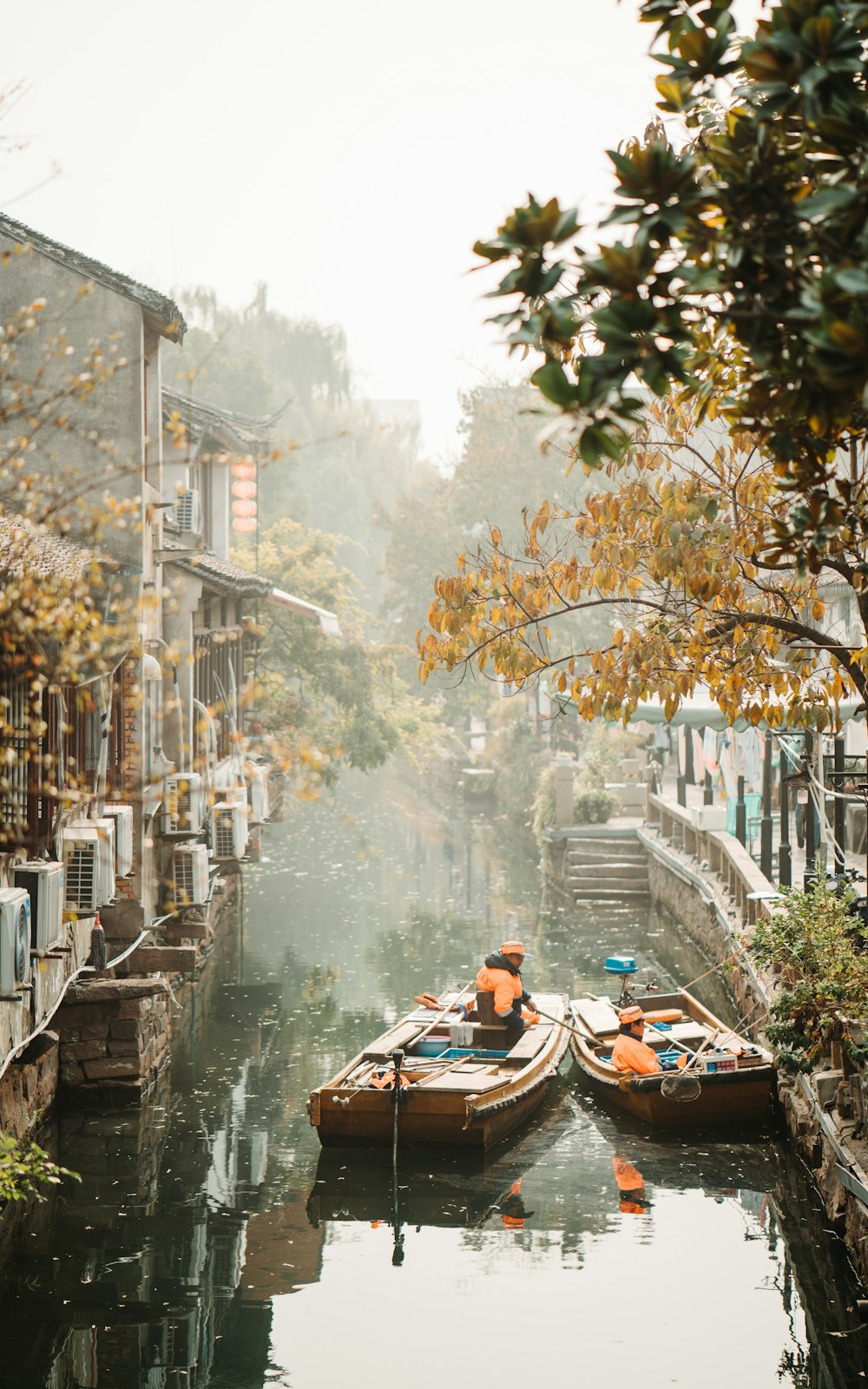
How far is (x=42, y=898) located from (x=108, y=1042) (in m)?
3.87

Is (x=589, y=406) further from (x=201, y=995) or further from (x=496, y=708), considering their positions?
(x=496, y=708)

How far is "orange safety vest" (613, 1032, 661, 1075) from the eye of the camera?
43.4ft

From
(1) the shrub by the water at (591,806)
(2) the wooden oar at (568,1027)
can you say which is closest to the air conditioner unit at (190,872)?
(2) the wooden oar at (568,1027)

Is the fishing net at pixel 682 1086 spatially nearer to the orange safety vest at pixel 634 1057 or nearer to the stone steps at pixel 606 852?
the orange safety vest at pixel 634 1057

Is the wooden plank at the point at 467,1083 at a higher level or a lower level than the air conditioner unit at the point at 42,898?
lower

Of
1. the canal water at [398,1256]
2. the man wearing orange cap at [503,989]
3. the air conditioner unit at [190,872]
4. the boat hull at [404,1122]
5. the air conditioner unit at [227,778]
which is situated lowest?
the canal water at [398,1256]

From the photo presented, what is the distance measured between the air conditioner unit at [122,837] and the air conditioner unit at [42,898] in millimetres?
2077

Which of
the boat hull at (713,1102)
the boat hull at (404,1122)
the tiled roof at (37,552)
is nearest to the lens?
the tiled roof at (37,552)

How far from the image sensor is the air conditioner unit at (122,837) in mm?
12797

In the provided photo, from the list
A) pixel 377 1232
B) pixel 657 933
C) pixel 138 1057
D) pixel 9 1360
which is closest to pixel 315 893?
pixel 657 933

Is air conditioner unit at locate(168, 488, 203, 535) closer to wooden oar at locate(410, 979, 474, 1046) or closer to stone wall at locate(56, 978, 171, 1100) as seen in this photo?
wooden oar at locate(410, 979, 474, 1046)

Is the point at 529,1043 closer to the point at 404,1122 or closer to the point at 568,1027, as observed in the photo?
the point at 568,1027

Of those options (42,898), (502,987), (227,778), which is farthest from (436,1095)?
(227,778)

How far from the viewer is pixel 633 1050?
13344 millimetres
